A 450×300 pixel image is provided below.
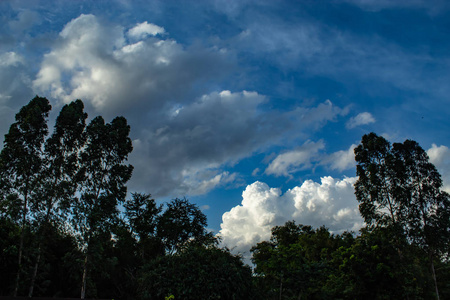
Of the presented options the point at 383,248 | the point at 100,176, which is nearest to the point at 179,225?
the point at 100,176

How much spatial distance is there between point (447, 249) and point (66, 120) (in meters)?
38.4

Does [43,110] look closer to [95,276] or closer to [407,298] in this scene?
[95,276]

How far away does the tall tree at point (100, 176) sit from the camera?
3003 centimetres

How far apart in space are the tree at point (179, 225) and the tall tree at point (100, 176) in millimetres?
14688

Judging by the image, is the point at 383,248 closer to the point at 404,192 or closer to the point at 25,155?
the point at 404,192

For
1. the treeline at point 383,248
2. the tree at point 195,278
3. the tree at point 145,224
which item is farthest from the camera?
the tree at point 145,224

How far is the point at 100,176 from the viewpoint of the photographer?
32.6 m

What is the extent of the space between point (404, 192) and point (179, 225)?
29949 millimetres

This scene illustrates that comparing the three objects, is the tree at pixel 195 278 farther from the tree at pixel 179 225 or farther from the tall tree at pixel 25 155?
the tree at pixel 179 225

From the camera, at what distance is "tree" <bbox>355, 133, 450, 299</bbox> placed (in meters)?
30.5

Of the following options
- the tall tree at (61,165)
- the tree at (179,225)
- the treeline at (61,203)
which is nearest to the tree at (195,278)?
the treeline at (61,203)

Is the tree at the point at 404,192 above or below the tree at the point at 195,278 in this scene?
above

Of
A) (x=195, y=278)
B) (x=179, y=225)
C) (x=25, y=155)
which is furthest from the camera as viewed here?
(x=179, y=225)

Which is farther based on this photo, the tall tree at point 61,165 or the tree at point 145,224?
the tree at point 145,224
